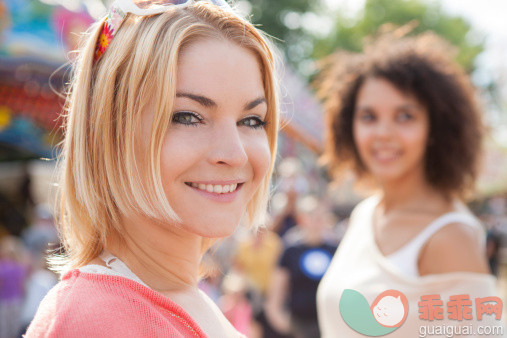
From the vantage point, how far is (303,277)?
12.6 feet

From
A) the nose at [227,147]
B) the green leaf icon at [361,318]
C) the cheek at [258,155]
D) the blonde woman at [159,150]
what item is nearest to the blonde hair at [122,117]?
the blonde woman at [159,150]

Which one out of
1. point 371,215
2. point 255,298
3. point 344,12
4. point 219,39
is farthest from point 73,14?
point 344,12

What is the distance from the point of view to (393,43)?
2.46 m

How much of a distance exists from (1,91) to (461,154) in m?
6.63

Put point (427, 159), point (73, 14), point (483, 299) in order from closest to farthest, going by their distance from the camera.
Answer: point (483, 299)
point (427, 159)
point (73, 14)

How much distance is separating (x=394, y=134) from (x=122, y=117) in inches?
53.5

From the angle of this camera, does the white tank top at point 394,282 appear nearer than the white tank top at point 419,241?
Yes

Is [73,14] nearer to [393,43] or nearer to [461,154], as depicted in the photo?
[393,43]

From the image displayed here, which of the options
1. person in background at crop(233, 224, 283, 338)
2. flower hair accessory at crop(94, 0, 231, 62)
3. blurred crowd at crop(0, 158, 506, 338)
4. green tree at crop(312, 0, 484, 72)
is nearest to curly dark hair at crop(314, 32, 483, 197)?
blurred crowd at crop(0, 158, 506, 338)

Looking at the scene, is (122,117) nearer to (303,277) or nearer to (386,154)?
(386,154)

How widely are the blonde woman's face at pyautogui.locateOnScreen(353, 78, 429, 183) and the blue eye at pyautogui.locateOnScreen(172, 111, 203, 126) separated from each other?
4.06ft

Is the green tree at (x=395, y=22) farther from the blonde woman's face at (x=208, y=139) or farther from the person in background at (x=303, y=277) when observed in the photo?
the blonde woman's face at (x=208, y=139)

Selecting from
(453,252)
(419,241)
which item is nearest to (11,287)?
(419,241)

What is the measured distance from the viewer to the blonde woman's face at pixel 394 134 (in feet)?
6.75
